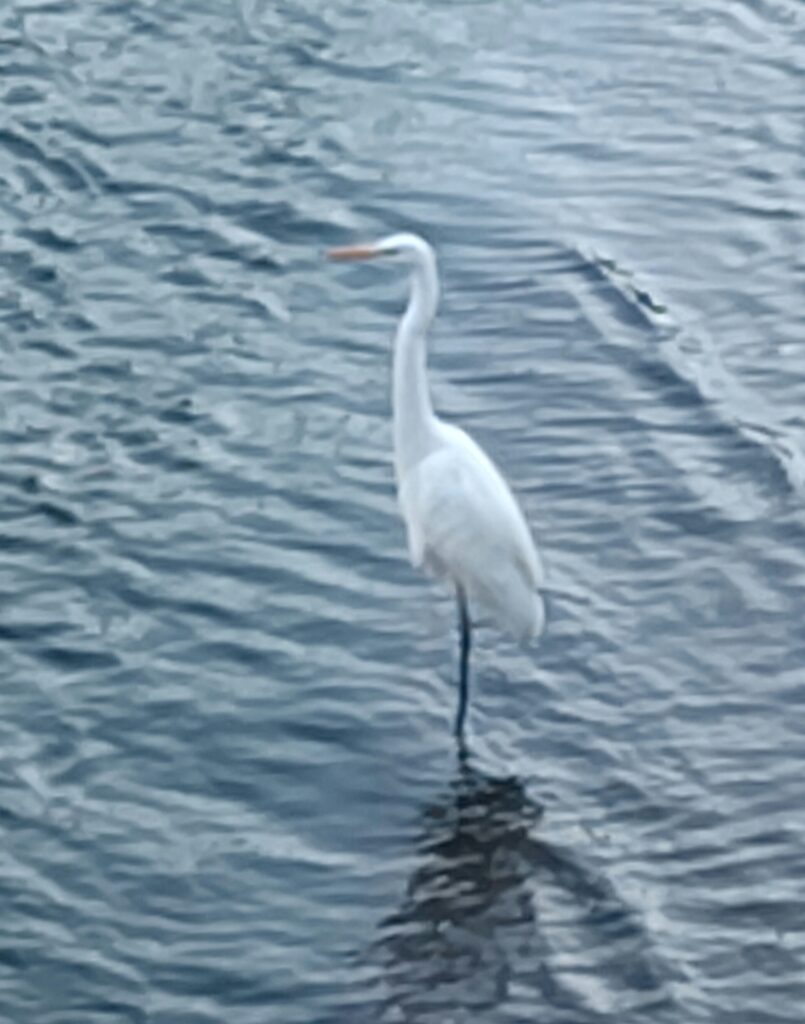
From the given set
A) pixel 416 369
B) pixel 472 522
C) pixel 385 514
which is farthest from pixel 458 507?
pixel 385 514

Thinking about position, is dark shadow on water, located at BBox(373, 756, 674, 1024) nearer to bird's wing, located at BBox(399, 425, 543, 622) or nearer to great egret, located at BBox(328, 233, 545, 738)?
great egret, located at BBox(328, 233, 545, 738)

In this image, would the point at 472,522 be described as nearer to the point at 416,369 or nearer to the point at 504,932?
the point at 416,369

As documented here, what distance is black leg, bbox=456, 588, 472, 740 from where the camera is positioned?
1405 cm

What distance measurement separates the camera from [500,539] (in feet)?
46.5

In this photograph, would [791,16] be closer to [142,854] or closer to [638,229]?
[638,229]

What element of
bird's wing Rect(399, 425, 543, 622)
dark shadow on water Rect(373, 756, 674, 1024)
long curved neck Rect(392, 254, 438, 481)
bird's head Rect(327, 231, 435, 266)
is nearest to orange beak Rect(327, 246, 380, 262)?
bird's head Rect(327, 231, 435, 266)

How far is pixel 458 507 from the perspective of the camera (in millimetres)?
14180

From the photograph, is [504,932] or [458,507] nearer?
[504,932]

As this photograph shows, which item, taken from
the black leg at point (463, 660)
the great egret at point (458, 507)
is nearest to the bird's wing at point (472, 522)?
the great egret at point (458, 507)

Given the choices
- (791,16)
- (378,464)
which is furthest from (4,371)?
(791,16)

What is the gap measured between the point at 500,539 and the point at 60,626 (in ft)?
7.60

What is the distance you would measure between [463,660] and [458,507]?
2.35 feet

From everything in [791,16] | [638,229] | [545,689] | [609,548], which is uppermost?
[791,16]

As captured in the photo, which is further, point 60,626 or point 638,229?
point 638,229
